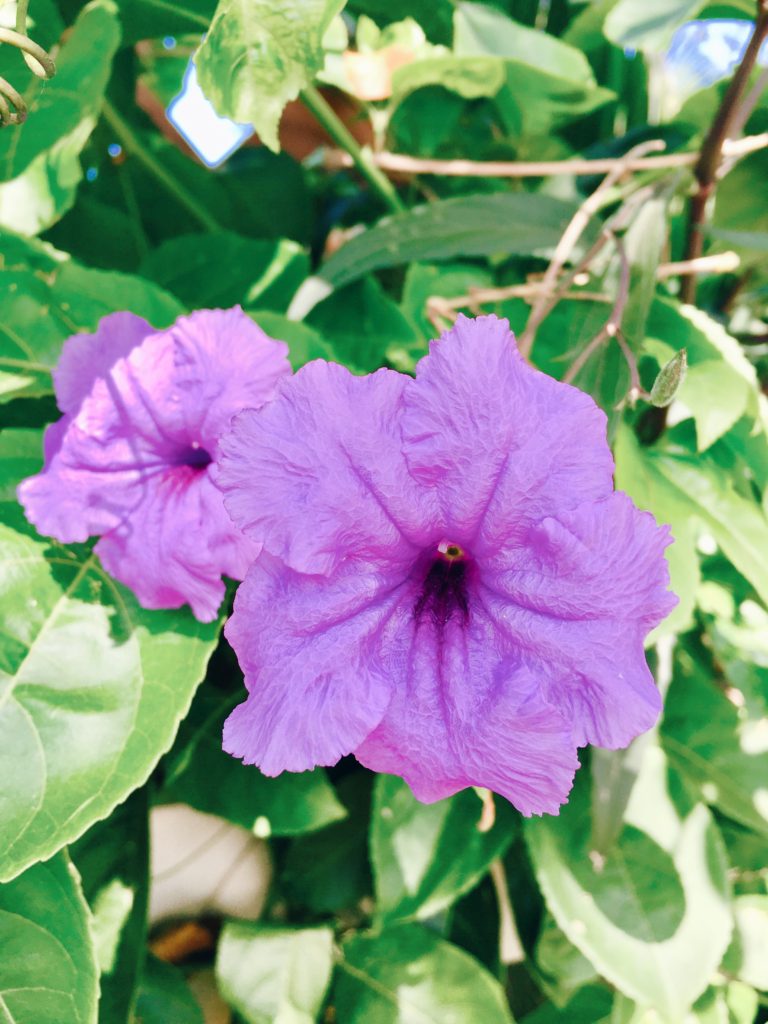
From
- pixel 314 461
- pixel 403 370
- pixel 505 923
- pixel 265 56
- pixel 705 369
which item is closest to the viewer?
pixel 314 461

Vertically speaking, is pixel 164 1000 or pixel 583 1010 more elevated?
pixel 164 1000

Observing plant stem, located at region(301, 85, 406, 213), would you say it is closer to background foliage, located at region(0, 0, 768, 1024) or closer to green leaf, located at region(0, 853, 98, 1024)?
background foliage, located at region(0, 0, 768, 1024)

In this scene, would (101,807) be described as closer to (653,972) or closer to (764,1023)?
(653,972)

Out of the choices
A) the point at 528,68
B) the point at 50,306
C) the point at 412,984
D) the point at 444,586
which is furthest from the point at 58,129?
the point at 412,984

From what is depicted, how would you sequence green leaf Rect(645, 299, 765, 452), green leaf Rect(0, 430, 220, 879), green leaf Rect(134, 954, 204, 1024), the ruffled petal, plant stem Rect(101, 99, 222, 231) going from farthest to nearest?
plant stem Rect(101, 99, 222, 231)
green leaf Rect(134, 954, 204, 1024)
green leaf Rect(645, 299, 765, 452)
green leaf Rect(0, 430, 220, 879)
the ruffled petal

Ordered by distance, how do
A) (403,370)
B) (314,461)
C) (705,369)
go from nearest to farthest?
1. (314,461)
2. (705,369)
3. (403,370)

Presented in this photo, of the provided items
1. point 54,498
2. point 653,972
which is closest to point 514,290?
point 54,498

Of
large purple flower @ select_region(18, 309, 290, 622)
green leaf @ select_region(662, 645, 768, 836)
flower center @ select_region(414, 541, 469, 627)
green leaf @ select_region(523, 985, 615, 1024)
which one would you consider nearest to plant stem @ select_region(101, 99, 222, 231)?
large purple flower @ select_region(18, 309, 290, 622)

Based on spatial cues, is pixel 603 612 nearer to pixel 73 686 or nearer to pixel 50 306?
pixel 73 686
